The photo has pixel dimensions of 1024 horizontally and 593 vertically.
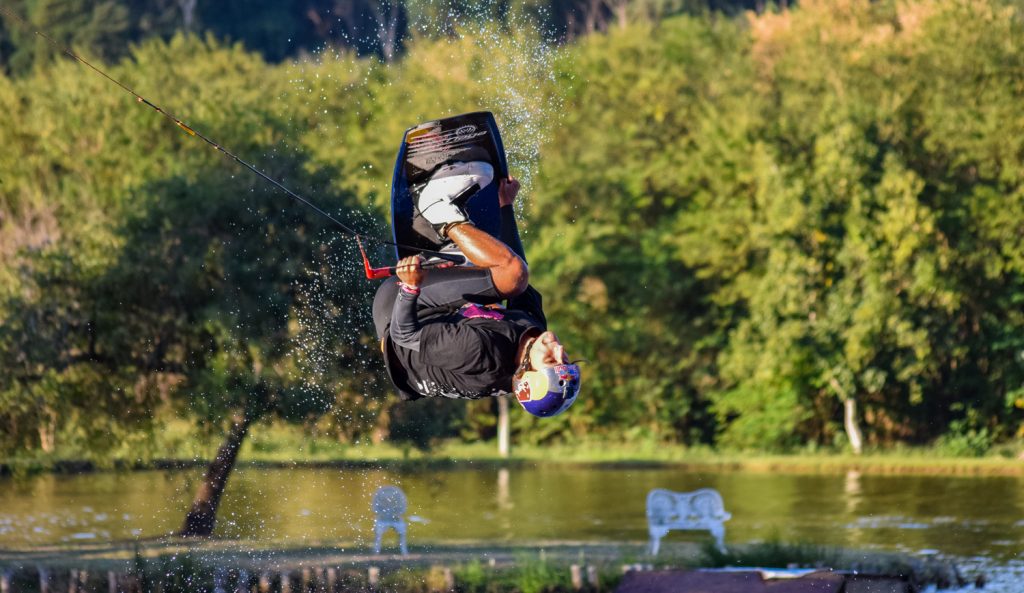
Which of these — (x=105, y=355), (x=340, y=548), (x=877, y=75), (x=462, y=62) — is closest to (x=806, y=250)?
(x=877, y=75)

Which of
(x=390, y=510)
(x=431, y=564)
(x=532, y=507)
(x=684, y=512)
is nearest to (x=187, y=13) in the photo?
(x=532, y=507)

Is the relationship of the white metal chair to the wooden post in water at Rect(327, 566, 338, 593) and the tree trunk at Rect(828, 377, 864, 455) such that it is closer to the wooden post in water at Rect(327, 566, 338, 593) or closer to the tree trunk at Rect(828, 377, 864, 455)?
the wooden post in water at Rect(327, 566, 338, 593)

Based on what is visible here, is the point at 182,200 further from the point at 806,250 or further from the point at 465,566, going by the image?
the point at 806,250

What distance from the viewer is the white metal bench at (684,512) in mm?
25922

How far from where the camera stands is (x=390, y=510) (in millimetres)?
25609

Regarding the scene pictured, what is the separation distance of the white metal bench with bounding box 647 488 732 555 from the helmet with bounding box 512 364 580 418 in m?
17.6

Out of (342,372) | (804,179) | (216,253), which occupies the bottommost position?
(342,372)

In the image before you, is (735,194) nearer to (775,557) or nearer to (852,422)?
(852,422)

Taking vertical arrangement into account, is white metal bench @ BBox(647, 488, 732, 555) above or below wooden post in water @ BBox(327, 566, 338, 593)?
above

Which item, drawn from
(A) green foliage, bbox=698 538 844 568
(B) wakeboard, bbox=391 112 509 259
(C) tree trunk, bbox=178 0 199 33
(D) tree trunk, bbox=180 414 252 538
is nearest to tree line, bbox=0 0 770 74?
(C) tree trunk, bbox=178 0 199 33

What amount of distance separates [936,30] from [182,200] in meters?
22.5

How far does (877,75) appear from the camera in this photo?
41938mm

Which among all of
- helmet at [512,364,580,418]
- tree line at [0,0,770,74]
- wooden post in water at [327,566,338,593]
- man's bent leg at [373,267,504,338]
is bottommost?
wooden post in water at [327,566,338,593]

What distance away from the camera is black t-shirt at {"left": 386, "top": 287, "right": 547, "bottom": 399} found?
8617mm
